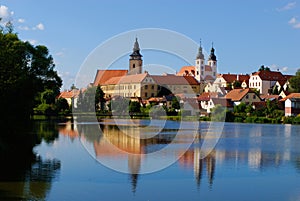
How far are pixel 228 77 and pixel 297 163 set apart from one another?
73.9 metres

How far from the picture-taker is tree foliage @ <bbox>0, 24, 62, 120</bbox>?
24.7 m

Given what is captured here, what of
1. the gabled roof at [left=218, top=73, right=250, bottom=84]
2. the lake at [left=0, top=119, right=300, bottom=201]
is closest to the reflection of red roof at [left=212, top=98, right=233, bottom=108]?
the gabled roof at [left=218, top=73, right=250, bottom=84]

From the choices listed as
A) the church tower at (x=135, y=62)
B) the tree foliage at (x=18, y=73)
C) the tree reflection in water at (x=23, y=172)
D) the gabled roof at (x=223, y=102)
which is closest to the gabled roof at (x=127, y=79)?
the church tower at (x=135, y=62)

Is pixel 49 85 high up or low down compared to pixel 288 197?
up

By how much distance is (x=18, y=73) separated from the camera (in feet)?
89.9

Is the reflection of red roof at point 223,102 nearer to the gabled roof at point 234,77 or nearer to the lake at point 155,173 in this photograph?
the gabled roof at point 234,77

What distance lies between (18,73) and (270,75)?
206ft

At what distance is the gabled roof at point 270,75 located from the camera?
81.7m

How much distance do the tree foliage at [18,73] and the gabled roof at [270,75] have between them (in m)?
48.0

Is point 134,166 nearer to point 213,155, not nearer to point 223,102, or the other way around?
point 213,155

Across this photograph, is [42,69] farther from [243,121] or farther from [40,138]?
[243,121]

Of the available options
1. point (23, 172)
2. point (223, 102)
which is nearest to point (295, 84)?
point (223, 102)

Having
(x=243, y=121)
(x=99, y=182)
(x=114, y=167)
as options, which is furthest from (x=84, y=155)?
(x=243, y=121)

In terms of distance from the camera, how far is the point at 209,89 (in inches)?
3484
